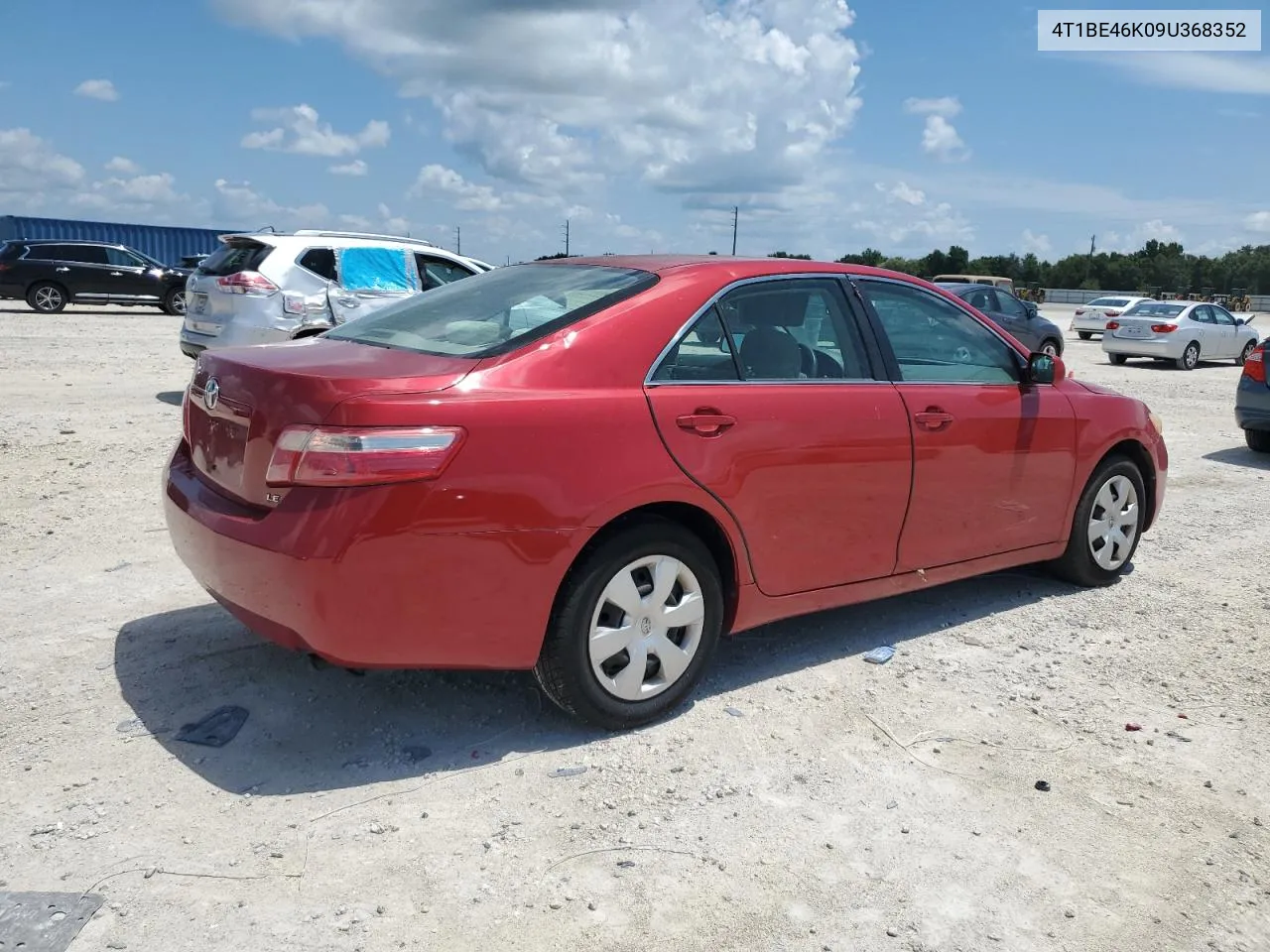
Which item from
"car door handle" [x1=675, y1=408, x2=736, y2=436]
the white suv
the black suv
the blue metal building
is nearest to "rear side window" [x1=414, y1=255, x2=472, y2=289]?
the white suv

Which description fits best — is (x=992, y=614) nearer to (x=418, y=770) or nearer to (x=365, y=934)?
(x=418, y=770)

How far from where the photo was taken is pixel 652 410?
3559 mm

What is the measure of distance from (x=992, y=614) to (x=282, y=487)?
11.2 feet

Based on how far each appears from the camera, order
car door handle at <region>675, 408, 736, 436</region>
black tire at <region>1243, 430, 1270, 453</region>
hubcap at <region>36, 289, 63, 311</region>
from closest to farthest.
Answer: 1. car door handle at <region>675, 408, 736, 436</region>
2. black tire at <region>1243, 430, 1270, 453</region>
3. hubcap at <region>36, 289, 63, 311</region>

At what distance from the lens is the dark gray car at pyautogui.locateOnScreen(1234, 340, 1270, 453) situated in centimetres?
999

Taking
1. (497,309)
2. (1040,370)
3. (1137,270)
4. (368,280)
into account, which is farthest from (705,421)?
(1137,270)

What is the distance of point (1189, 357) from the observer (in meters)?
21.2

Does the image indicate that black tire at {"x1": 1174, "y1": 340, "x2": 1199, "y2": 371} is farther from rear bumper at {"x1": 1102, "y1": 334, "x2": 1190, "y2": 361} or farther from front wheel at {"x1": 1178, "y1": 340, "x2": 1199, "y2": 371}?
rear bumper at {"x1": 1102, "y1": 334, "x2": 1190, "y2": 361}

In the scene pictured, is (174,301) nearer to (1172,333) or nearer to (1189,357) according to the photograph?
(1172,333)

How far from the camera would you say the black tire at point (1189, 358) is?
2098cm

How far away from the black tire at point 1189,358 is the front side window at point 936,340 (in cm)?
1845

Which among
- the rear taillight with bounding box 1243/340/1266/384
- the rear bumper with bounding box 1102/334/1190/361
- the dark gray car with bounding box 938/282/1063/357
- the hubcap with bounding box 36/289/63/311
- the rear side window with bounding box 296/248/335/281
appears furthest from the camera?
the hubcap with bounding box 36/289/63/311

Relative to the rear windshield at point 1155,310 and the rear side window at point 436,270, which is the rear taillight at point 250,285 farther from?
the rear windshield at point 1155,310

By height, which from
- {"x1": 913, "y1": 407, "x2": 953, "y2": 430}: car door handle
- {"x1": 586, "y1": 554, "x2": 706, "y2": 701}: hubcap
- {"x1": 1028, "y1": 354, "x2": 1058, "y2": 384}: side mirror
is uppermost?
{"x1": 1028, "y1": 354, "x2": 1058, "y2": 384}: side mirror
